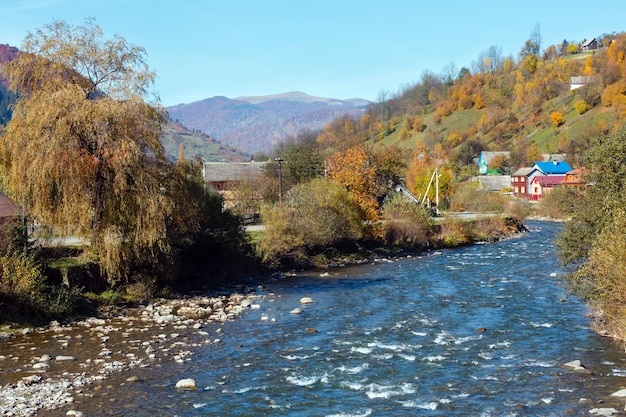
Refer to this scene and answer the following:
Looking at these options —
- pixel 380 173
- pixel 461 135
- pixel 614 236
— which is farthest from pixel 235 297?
pixel 461 135

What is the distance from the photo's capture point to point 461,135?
159875 millimetres

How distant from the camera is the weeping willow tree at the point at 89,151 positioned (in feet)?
Answer: 95.1

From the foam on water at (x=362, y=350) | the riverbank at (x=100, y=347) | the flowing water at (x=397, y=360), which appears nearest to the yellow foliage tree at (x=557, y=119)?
the flowing water at (x=397, y=360)

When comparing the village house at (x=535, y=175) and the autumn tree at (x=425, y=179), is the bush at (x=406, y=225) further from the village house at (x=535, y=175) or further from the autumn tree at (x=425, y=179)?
the village house at (x=535, y=175)

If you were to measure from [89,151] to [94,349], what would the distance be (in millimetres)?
11005

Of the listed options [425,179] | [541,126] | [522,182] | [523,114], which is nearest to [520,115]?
[523,114]

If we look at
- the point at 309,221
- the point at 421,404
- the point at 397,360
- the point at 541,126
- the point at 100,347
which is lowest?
the point at 421,404

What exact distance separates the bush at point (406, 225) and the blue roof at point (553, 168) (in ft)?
193

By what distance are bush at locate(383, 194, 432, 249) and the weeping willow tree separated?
25.8 m

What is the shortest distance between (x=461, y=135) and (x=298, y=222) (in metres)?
123

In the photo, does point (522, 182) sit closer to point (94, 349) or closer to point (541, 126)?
point (541, 126)

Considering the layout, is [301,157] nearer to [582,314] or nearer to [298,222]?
[298,222]

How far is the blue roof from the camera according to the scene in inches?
4178

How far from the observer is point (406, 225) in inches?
2106
